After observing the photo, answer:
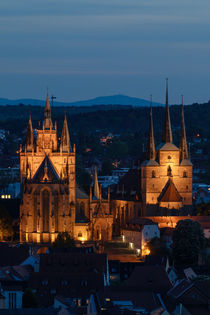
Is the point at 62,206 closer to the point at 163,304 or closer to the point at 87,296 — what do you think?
the point at 87,296

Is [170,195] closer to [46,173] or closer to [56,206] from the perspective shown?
[56,206]

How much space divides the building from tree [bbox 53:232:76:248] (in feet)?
14.6

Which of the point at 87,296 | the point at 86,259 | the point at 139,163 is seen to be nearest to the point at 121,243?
the point at 139,163

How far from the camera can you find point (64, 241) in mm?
159875

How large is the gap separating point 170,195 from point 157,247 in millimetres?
16213

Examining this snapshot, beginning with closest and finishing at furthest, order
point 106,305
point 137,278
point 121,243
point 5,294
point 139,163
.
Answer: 1. point 106,305
2. point 5,294
3. point 137,278
4. point 121,243
5. point 139,163

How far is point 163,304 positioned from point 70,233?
63.0m

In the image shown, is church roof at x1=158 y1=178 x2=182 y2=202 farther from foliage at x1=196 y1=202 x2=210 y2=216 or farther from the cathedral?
foliage at x1=196 y1=202 x2=210 y2=216

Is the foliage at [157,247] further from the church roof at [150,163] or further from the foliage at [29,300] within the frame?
the foliage at [29,300]

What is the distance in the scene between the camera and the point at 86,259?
132 meters

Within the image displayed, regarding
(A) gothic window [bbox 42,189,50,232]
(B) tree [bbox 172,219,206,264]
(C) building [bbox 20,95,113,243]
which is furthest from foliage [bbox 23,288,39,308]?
(A) gothic window [bbox 42,189,50,232]

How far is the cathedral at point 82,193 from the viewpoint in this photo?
168875 mm

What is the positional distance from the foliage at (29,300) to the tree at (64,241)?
45.7 meters

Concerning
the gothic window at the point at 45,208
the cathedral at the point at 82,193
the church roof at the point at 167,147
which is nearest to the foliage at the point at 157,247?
the cathedral at the point at 82,193
